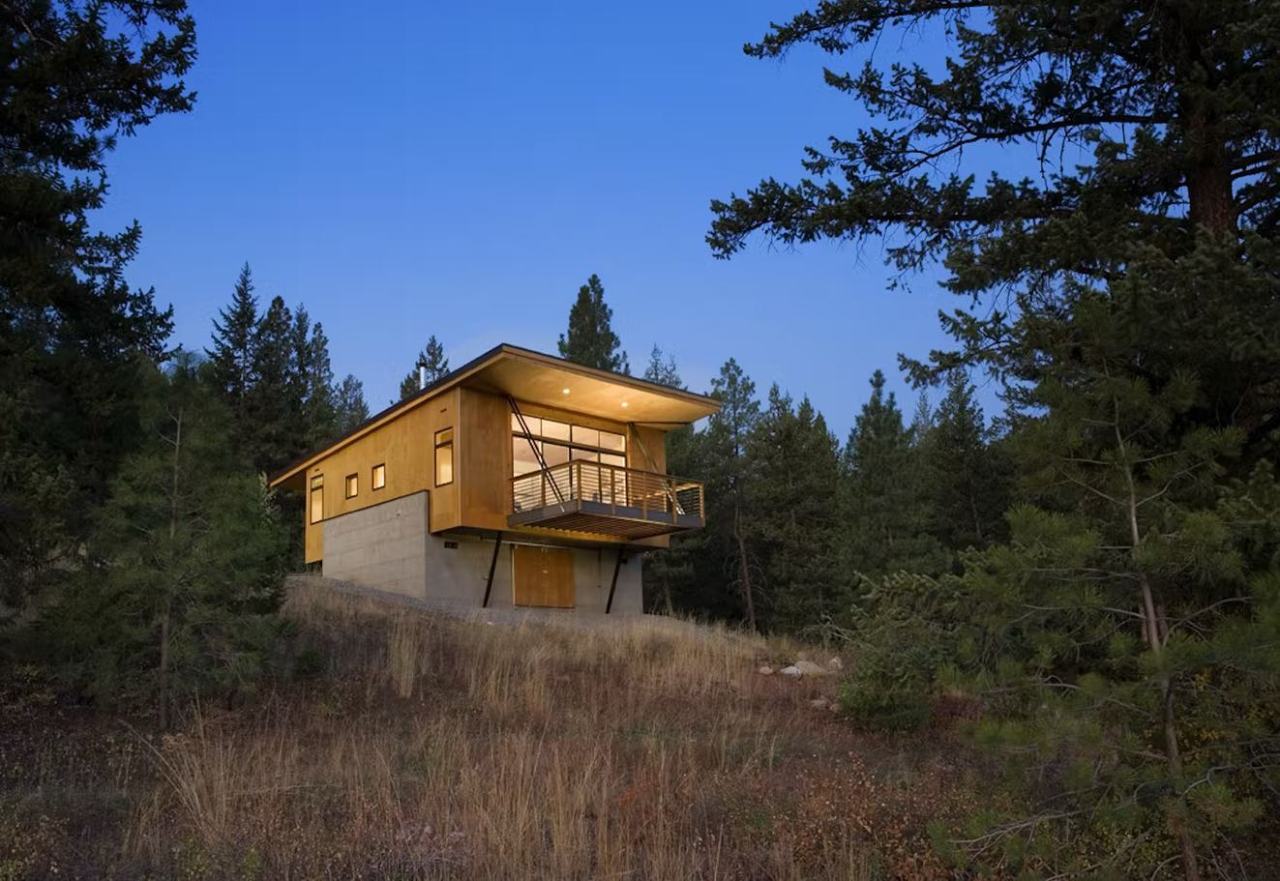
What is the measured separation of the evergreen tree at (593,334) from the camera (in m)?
41.8

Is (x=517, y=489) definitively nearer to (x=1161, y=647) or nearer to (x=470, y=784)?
(x=470, y=784)

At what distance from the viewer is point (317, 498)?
93.6ft

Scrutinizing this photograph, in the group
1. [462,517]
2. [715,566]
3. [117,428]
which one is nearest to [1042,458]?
[117,428]

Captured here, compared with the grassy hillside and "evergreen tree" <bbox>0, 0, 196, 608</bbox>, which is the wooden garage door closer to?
the grassy hillside

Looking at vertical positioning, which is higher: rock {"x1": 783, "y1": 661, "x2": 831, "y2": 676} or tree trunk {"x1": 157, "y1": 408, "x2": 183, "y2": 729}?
tree trunk {"x1": 157, "y1": 408, "x2": 183, "y2": 729}

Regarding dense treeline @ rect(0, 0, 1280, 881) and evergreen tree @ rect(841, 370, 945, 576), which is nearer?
dense treeline @ rect(0, 0, 1280, 881)

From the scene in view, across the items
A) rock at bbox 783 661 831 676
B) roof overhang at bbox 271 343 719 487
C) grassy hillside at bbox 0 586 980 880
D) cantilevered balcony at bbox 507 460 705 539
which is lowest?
grassy hillside at bbox 0 586 980 880

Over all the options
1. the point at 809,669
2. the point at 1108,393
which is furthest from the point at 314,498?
the point at 1108,393

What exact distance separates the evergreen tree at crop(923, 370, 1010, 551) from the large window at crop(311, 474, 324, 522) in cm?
1985

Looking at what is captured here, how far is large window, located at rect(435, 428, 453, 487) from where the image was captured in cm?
2223

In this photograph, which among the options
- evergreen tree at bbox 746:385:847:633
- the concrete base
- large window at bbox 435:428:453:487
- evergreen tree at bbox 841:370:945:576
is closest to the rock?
the concrete base

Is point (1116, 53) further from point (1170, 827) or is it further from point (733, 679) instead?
point (733, 679)

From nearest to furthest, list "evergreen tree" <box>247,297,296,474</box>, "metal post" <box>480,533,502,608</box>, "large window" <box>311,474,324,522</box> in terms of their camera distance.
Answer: "metal post" <box>480,533,502,608</box> < "large window" <box>311,474,324,522</box> < "evergreen tree" <box>247,297,296,474</box>

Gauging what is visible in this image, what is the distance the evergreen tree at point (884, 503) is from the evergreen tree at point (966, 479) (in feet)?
3.50
